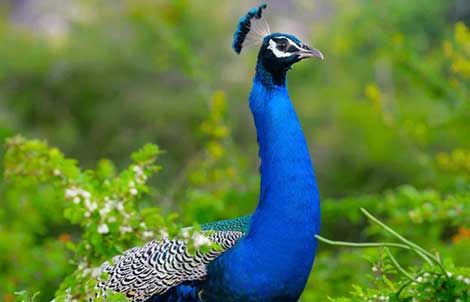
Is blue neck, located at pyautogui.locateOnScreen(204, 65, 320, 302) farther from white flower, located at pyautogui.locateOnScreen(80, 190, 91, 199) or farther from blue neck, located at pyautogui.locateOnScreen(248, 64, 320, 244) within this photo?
white flower, located at pyautogui.locateOnScreen(80, 190, 91, 199)

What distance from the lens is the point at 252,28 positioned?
8.95 ft

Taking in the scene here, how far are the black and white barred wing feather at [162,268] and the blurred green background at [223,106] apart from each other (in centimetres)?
148

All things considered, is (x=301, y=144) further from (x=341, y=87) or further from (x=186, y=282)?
(x=341, y=87)

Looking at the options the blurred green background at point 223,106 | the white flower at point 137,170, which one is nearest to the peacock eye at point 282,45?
the white flower at point 137,170

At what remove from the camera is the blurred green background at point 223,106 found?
4.68 meters

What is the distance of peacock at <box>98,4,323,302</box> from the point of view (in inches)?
91.4

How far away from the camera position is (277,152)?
245 centimetres

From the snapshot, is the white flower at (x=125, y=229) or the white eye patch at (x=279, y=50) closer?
the white eye patch at (x=279, y=50)

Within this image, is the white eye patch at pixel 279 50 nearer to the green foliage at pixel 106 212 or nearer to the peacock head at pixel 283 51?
the peacock head at pixel 283 51

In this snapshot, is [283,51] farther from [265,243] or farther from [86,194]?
[86,194]

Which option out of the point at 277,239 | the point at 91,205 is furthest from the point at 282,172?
the point at 91,205

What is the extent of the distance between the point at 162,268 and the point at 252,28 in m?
0.80

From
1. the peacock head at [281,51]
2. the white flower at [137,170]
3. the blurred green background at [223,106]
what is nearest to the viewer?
the peacock head at [281,51]

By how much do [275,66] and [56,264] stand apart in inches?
85.8
